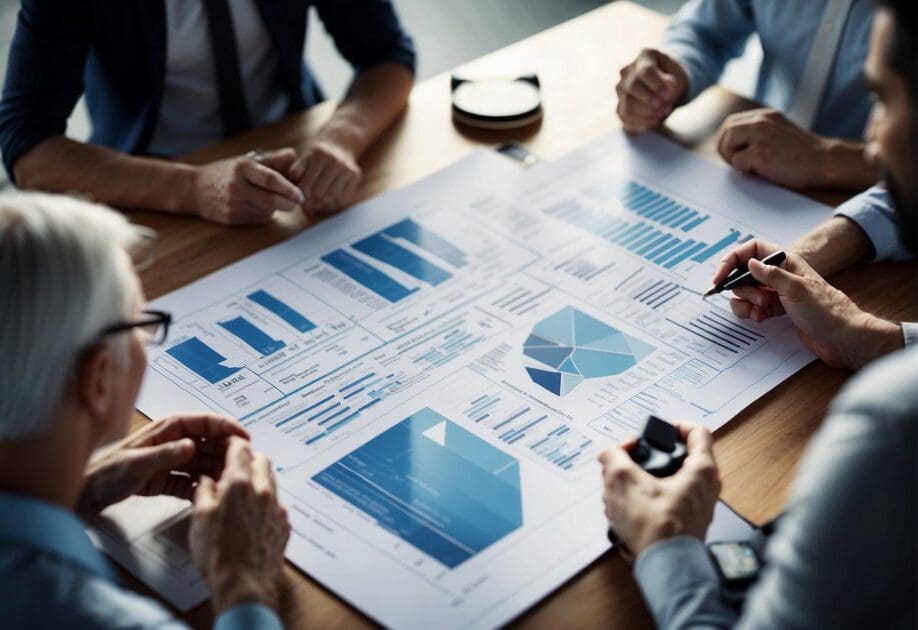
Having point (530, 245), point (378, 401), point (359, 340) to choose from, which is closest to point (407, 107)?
point (530, 245)

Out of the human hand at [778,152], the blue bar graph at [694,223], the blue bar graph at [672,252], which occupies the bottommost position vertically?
the blue bar graph at [672,252]

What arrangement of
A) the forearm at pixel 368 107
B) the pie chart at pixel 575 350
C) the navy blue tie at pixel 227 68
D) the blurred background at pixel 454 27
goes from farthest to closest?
the blurred background at pixel 454 27
the navy blue tie at pixel 227 68
the forearm at pixel 368 107
the pie chart at pixel 575 350

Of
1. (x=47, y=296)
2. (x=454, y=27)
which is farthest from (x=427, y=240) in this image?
(x=454, y=27)

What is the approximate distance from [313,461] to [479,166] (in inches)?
28.6

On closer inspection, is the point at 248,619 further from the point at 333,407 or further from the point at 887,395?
the point at 887,395

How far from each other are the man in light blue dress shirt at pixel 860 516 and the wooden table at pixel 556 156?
8 centimetres

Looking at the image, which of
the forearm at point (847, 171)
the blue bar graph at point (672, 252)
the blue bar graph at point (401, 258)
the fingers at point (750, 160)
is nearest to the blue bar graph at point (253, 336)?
the blue bar graph at point (401, 258)

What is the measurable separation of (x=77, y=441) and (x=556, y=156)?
105cm

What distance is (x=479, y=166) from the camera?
1.84 meters

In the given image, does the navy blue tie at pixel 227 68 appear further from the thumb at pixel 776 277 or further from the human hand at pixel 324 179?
the thumb at pixel 776 277

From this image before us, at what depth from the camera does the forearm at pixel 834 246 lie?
1.59 meters

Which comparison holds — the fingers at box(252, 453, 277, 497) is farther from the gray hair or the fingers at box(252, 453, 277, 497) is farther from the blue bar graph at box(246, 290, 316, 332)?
the blue bar graph at box(246, 290, 316, 332)

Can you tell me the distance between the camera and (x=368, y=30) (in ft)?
6.89

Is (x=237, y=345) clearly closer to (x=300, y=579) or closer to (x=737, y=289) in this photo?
(x=300, y=579)
